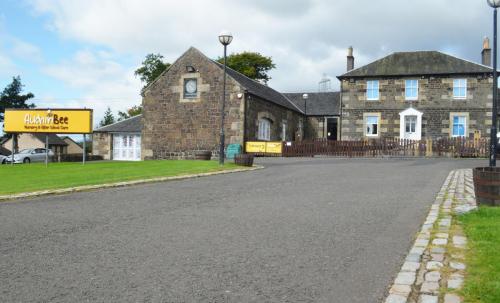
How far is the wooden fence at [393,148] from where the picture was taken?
2989cm

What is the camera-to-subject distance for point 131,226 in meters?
7.36

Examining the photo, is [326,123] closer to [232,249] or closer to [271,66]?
[271,66]

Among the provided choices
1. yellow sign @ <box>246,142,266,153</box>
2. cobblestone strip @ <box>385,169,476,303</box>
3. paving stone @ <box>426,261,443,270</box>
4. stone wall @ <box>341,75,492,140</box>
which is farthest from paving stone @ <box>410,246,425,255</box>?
stone wall @ <box>341,75,492,140</box>

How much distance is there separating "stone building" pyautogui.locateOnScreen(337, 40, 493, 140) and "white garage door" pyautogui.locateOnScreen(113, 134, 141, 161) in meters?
17.3

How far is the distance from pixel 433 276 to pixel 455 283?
27 centimetres

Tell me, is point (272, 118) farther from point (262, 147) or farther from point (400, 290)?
point (400, 290)

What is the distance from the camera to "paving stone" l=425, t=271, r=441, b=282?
4.54 metres

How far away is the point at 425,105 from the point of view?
37656 millimetres

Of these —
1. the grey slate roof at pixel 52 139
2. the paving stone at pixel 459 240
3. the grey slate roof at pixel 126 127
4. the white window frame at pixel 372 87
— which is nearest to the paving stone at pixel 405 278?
the paving stone at pixel 459 240

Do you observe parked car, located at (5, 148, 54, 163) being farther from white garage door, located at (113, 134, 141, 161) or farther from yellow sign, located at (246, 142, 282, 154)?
yellow sign, located at (246, 142, 282, 154)

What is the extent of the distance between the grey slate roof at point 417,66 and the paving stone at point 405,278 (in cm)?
3528

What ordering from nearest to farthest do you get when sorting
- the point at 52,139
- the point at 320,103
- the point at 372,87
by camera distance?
the point at 372,87
the point at 320,103
the point at 52,139

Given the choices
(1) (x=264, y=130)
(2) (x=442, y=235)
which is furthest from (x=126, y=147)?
(2) (x=442, y=235)

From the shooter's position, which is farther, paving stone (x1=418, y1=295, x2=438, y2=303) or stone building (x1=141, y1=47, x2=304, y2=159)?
stone building (x1=141, y1=47, x2=304, y2=159)
